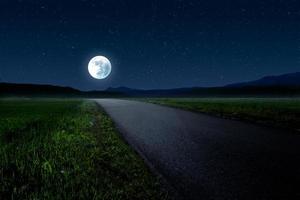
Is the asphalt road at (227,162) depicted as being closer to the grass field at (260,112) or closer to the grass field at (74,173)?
the grass field at (74,173)

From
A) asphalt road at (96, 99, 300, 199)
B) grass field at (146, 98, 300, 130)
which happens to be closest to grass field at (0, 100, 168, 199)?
asphalt road at (96, 99, 300, 199)

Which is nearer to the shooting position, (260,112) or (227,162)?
(227,162)

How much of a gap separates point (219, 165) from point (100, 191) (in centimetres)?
266

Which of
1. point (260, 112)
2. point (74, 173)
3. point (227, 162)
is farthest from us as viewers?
point (260, 112)

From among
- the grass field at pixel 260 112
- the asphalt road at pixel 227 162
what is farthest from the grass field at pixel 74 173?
the grass field at pixel 260 112

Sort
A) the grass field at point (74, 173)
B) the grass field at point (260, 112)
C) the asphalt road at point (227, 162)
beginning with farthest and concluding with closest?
the grass field at point (260, 112) < the asphalt road at point (227, 162) < the grass field at point (74, 173)

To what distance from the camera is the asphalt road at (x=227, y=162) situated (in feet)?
12.5

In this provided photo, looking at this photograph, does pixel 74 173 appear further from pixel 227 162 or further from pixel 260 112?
pixel 260 112

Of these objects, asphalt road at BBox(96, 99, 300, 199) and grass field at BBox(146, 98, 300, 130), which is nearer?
asphalt road at BBox(96, 99, 300, 199)

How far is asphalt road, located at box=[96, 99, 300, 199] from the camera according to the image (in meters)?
3.79

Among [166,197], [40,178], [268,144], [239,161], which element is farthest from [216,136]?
[40,178]

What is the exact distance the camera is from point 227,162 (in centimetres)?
525

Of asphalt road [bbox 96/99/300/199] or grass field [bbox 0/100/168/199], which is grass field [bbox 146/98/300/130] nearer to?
asphalt road [bbox 96/99/300/199]

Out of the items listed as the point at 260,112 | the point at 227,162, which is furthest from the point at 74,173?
the point at 260,112
